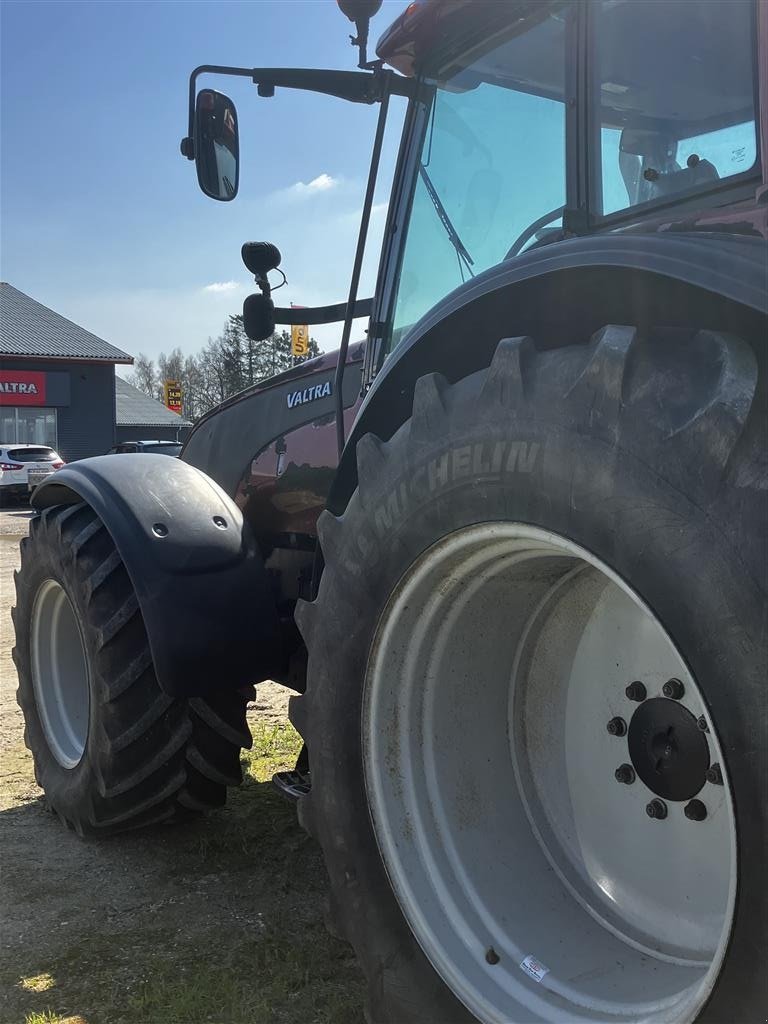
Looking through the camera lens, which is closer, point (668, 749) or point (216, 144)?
point (668, 749)

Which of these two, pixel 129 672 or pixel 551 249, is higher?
pixel 551 249

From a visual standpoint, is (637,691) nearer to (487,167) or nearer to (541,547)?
(541,547)

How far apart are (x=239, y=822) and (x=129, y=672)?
0.93 m

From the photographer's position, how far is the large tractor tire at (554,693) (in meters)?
1.36

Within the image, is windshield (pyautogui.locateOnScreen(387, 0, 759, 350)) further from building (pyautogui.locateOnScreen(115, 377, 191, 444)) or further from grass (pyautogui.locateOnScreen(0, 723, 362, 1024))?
building (pyautogui.locateOnScreen(115, 377, 191, 444))

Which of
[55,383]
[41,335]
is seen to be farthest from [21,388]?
[41,335]

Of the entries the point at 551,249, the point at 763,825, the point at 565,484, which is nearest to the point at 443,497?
the point at 565,484

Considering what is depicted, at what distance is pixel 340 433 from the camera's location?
10.2ft

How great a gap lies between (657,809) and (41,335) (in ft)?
124

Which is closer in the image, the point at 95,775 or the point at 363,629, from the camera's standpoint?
the point at 363,629

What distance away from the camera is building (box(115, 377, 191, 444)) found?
138ft

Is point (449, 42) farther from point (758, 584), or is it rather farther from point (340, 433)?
point (758, 584)

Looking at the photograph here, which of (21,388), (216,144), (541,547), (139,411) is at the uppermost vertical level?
(21,388)

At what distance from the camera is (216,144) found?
3.01m
